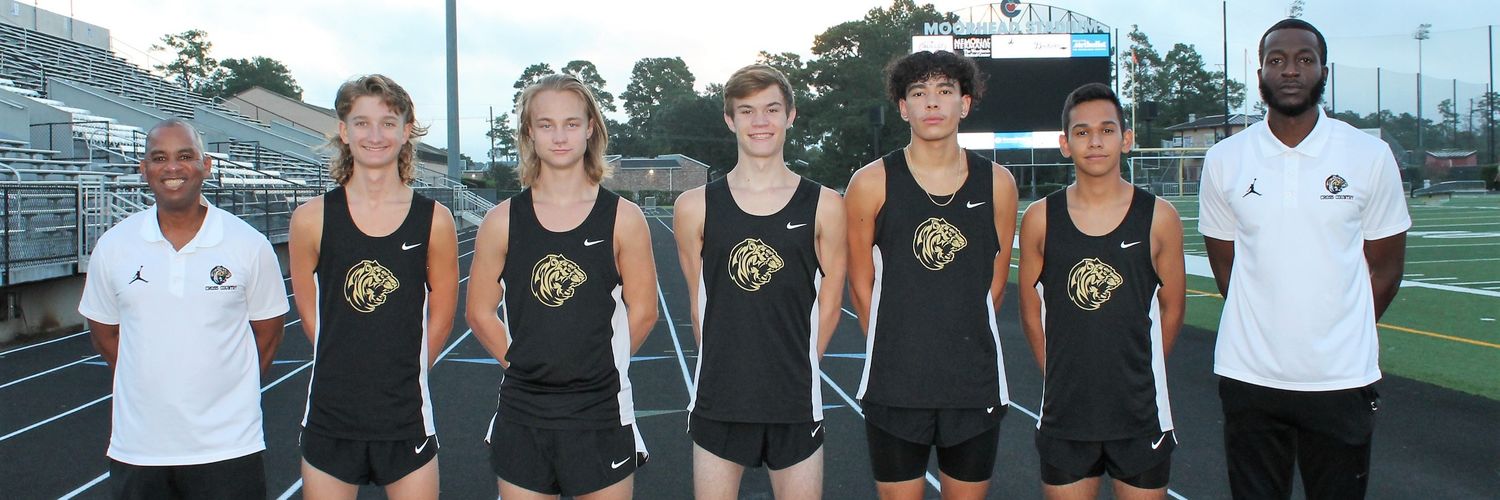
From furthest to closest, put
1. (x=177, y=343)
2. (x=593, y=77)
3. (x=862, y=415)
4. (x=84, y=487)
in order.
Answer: (x=593, y=77), (x=862, y=415), (x=84, y=487), (x=177, y=343)

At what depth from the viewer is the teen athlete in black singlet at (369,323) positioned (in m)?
2.84

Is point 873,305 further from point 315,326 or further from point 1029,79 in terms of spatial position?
point 1029,79

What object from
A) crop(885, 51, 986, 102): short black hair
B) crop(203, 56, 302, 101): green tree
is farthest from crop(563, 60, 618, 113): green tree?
crop(885, 51, 986, 102): short black hair

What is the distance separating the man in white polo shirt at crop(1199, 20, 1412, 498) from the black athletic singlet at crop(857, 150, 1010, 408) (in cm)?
70

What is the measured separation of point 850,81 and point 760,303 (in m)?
51.4

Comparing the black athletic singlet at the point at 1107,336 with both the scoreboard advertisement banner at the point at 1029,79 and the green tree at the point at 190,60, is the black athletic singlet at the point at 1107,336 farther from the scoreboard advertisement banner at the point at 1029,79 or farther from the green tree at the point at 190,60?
the green tree at the point at 190,60

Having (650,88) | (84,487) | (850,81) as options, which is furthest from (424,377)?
(650,88)

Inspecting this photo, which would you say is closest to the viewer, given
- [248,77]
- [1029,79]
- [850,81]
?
[1029,79]

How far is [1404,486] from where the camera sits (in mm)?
4418

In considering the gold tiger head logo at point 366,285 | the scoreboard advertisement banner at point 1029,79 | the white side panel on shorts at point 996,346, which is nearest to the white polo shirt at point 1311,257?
the white side panel on shorts at point 996,346

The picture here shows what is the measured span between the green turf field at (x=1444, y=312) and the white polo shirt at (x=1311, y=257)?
14.2 feet

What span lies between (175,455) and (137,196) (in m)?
11.0

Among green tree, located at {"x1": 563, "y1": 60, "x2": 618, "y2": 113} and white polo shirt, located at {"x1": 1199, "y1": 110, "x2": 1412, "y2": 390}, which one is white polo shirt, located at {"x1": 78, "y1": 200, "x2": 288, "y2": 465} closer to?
white polo shirt, located at {"x1": 1199, "y1": 110, "x2": 1412, "y2": 390}

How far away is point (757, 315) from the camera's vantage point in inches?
114
